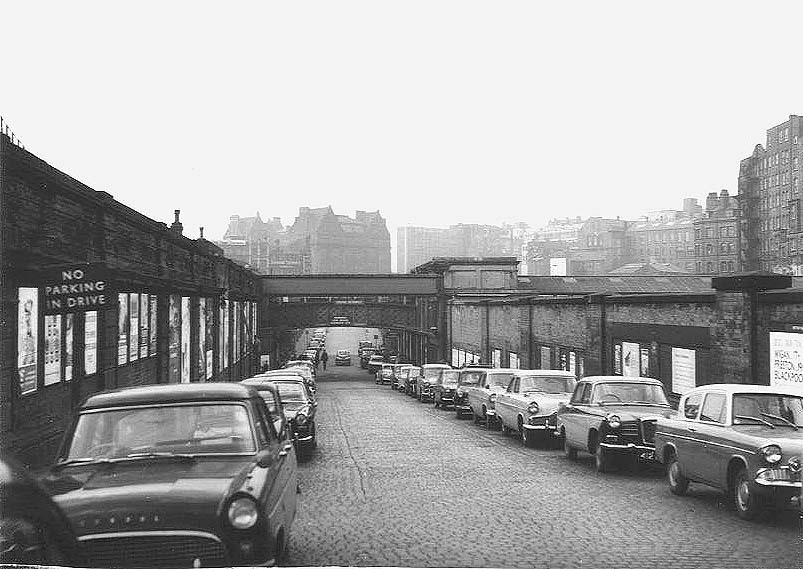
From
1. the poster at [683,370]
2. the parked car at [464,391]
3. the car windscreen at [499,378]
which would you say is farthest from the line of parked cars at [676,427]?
the poster at [683,370]

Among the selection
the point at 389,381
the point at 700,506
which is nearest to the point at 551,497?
the point at 700,506

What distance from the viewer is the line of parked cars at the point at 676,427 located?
32.3ft

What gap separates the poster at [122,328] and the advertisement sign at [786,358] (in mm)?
13367

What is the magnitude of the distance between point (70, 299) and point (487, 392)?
13.5 meters

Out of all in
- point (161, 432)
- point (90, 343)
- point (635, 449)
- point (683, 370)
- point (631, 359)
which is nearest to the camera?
point (161, 432)

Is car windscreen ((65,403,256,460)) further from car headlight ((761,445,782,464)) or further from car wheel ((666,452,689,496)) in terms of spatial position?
car wheel ((666,452,689,496))

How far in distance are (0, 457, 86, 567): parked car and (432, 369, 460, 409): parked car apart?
25187 millimetres

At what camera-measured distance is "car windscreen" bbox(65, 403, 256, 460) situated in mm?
6664

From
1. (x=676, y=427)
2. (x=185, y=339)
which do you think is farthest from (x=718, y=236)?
(x=676, y=427)

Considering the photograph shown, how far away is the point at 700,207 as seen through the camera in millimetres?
158250

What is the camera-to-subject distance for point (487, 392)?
2278 cm

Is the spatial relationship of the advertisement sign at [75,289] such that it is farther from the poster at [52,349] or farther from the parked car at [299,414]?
the parked car at [299,414]

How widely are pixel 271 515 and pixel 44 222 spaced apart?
25.8ft

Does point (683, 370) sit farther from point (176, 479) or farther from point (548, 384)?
point (176, 479)
